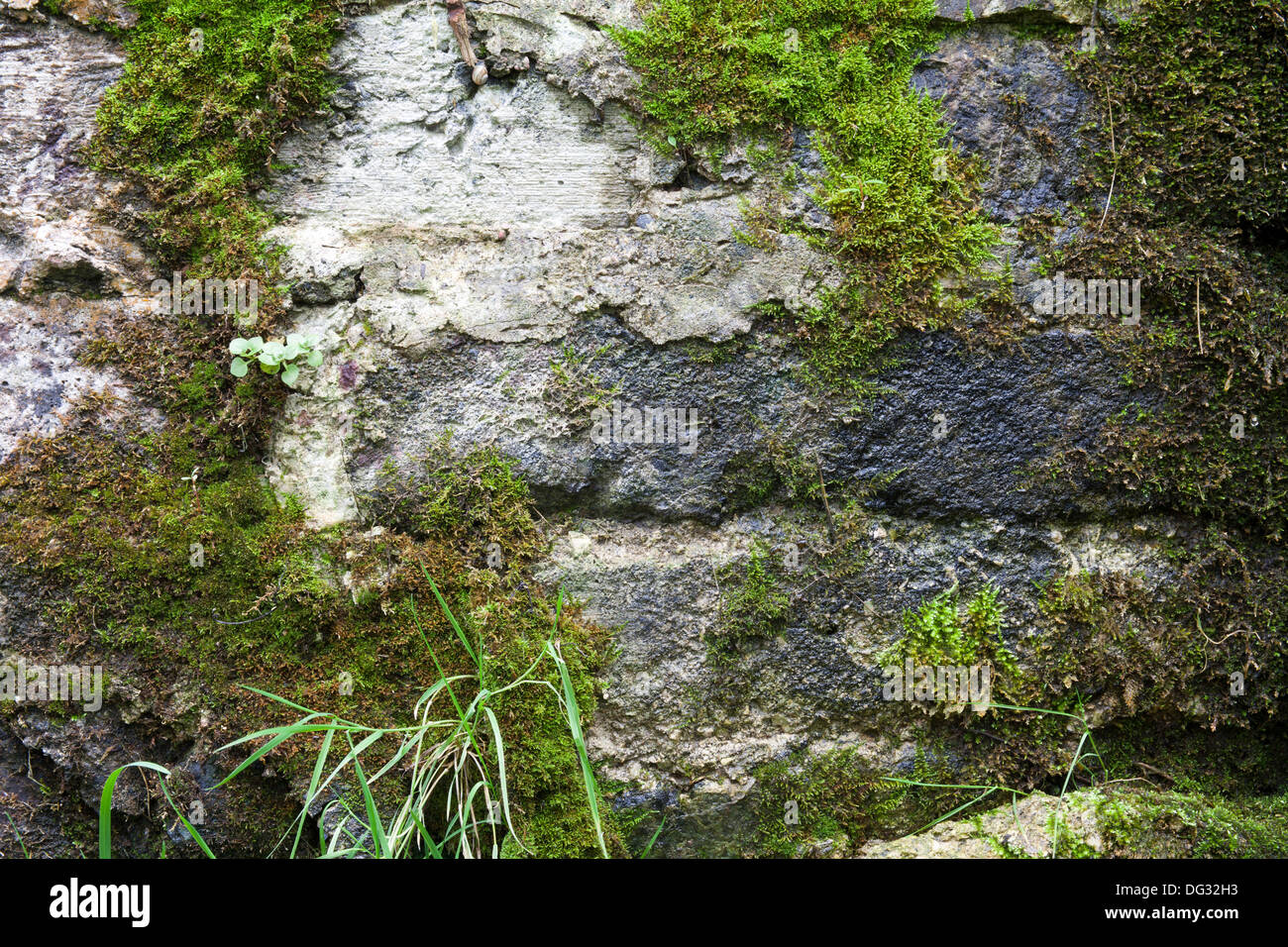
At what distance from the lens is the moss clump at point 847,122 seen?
8.25ft

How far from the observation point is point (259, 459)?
2.50 metres

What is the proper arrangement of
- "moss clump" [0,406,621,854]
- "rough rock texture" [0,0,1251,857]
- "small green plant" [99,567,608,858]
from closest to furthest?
"small green plant" [99,567,608,858], "moss clump" [0,406,621,854], "rough rock texture" [0,0,1251,857]

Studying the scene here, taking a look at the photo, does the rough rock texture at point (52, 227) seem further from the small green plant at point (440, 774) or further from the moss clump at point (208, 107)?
the small green plant at point (440, 774)

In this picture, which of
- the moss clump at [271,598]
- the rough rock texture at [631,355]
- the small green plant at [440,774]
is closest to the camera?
the small green plant at [440,774]

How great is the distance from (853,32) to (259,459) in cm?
229

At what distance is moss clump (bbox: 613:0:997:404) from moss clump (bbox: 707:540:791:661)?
2.11 ft

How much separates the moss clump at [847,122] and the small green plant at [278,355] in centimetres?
130

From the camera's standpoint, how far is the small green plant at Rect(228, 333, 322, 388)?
7.85ft

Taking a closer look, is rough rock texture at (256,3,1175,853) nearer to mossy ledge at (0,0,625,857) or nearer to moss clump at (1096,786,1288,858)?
mossy ledge at (0,0,625,857)

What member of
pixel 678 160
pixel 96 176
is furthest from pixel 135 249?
pixel 678 160

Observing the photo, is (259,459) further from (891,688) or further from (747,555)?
(891,688)

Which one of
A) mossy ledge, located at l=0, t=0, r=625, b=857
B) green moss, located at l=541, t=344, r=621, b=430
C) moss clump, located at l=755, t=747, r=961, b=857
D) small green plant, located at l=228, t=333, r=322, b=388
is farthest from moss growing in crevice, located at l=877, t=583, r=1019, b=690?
small green plant, located at l=228, t=333, r=322, b=388

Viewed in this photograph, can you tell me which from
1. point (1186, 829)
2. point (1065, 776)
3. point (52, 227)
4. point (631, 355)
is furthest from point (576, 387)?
point (1186, 829)

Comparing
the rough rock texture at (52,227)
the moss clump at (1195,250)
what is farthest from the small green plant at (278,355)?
the moss clump at (1195,250)
